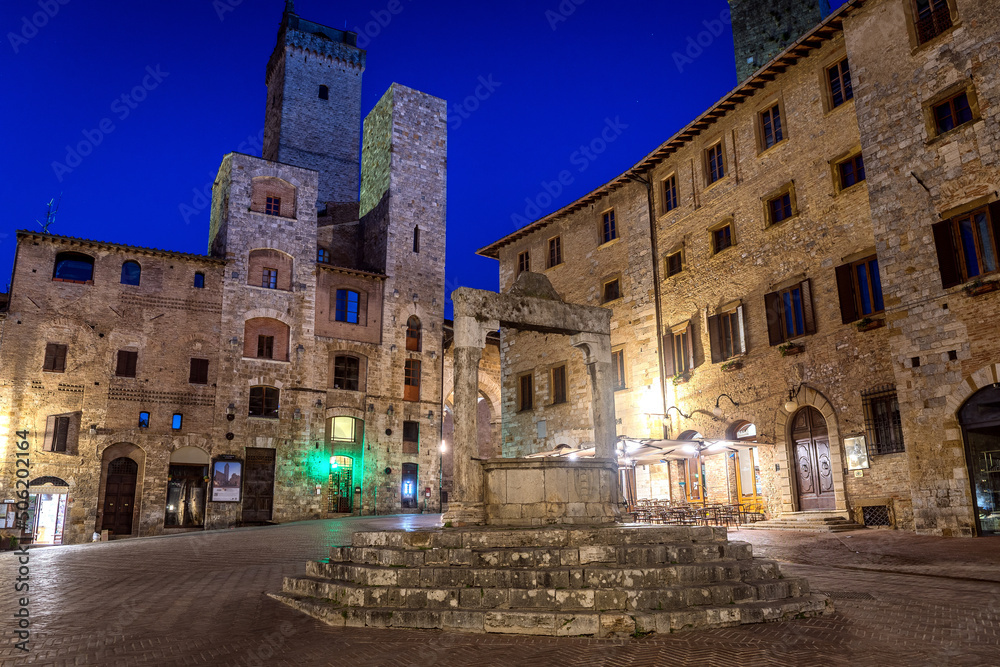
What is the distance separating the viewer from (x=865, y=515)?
15.7 metres

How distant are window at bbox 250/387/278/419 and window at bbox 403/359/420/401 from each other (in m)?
5.70

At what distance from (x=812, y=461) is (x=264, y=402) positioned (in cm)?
2041

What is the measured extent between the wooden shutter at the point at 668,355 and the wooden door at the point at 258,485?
15973 millimetres

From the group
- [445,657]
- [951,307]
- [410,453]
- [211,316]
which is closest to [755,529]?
[951,307]

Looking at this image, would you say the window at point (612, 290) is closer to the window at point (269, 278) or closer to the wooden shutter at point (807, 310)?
the wooden shutter at point (807, 310)

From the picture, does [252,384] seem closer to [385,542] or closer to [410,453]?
[410,453]

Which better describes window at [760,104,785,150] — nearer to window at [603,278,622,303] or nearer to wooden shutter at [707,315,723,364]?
wooden shutter at [707,315,723,364]

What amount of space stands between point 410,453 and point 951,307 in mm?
22181

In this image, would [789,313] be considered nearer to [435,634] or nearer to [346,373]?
[435,634]

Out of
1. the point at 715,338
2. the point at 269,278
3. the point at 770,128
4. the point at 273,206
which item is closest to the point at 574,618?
the point at 715,338

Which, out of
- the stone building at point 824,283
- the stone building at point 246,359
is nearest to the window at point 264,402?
the stone building at point 246,359

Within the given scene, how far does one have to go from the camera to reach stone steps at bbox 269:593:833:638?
648 cm

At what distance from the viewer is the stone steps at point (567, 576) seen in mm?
7348

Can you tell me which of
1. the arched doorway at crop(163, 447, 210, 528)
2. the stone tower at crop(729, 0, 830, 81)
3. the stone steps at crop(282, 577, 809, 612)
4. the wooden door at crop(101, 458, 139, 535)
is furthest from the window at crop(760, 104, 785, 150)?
the wooden door at crop(101, 458, 139, 535)
